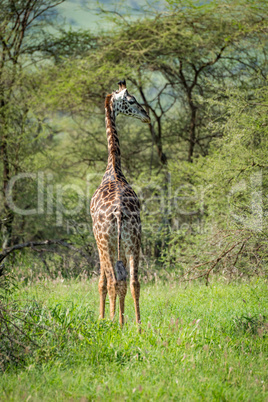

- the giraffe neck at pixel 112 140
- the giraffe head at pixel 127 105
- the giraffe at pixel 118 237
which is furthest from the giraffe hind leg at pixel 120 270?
the giraffe head at pixel 127 105

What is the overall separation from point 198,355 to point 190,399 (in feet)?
2.33

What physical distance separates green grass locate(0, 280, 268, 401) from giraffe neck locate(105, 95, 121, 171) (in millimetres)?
1997

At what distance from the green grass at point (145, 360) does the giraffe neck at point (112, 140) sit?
6.55ft

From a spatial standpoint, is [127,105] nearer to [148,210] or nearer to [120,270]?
[120,270]

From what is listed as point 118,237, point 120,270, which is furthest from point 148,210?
Result: point 120,270

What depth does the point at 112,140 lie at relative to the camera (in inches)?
238

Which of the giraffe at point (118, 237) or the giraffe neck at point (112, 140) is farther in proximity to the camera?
the giraffe neck at point (112, 140)

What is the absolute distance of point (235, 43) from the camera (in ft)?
40.5

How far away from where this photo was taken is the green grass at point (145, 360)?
3504 mm

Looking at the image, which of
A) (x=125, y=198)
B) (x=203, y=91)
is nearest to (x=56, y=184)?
(x=203, y=91)

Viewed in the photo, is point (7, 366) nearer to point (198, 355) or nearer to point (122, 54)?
point (198, 355)

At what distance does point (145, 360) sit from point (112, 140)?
304cm

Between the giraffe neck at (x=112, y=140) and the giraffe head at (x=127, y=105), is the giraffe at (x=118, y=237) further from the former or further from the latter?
the giraffe head at (x=127, y=105)

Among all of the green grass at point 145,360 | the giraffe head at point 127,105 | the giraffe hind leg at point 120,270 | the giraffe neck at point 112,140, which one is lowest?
the green grass at point 145,360
